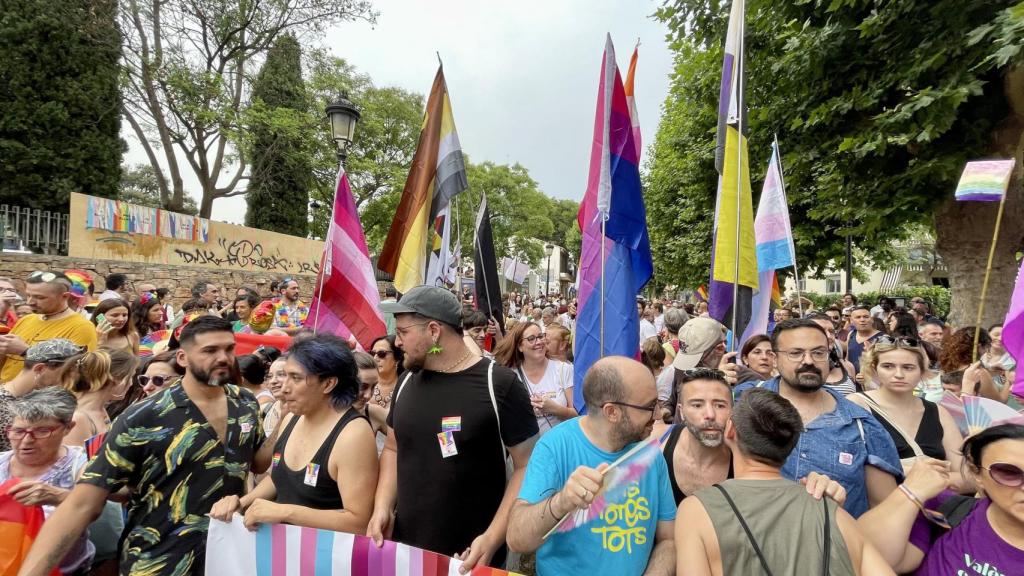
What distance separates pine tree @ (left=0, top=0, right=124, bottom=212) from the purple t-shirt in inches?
725

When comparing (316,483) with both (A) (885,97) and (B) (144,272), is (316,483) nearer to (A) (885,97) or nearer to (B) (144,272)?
(A) (885,97)

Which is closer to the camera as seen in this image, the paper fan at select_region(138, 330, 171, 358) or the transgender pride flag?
the transgender pride flag

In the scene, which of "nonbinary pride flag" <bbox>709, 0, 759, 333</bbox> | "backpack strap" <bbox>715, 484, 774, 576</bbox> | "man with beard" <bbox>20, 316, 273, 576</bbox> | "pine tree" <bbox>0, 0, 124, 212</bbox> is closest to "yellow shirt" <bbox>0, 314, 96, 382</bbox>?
"man with beard" <bbox>20, 316, 273, 576</bbox>

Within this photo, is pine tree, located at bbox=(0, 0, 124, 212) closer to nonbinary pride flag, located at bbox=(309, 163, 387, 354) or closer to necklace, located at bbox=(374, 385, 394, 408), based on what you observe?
nonbinary pride flag, located at bbox=(309, 163, 387, 354)

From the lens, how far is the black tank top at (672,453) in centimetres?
227

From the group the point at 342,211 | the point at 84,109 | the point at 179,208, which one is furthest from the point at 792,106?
the point at 179,208

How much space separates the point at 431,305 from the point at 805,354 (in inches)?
73.6

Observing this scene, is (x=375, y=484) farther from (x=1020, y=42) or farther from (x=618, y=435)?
(x=1020, y=42)

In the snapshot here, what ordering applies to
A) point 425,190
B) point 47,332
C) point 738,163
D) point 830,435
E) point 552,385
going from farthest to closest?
point 425,190 → point 552,385 → point 738,163 → point 47,332 → point 830,435

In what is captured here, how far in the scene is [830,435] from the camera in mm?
2391

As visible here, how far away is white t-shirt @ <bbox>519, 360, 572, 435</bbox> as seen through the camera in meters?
4.36

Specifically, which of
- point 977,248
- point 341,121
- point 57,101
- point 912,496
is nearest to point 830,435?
point 912,496

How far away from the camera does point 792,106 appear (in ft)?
31.0

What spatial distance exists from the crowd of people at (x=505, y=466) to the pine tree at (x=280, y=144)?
1725 cm
